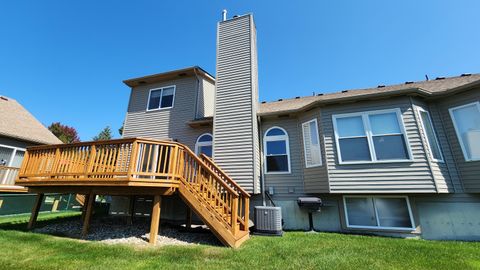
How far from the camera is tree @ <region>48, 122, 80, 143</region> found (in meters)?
34.5

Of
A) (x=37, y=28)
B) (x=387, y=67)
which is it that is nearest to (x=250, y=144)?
(x=387, y=67)

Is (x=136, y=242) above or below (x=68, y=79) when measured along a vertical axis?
below

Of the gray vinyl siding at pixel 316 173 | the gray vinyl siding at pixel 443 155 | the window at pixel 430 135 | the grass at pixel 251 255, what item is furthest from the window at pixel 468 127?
the gray vinyl siding at pixel 316 173

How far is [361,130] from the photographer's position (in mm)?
6914

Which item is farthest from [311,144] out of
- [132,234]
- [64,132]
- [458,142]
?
[64,132]

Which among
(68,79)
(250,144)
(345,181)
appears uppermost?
(68,79)

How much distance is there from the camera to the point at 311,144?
7.70m

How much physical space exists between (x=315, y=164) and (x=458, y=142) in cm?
441

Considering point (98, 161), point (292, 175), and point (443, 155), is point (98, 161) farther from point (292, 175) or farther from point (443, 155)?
point (443, 155)

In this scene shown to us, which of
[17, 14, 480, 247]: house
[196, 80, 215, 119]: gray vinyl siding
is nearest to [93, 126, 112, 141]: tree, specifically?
[196, 80, 215, 119]: gray vinyl siding

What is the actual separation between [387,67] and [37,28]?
→ 23.0m

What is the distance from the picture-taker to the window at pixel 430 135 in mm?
6369

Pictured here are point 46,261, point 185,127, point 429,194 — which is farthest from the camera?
point 185,127

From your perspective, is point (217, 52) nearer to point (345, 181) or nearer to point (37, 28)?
point (345, 181)
